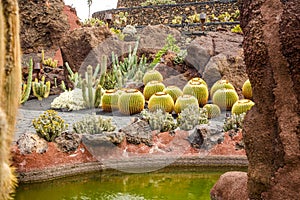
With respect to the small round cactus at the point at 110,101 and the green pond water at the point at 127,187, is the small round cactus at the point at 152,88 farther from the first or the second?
the green pond water at the point at 127,187

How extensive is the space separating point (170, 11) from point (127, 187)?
1620 cm

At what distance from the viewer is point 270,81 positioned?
2.59m

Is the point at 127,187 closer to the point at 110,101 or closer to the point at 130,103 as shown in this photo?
the point at 130,103

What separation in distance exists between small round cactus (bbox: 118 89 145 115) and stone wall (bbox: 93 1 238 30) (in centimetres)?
1193

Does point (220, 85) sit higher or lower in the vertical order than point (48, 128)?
higher

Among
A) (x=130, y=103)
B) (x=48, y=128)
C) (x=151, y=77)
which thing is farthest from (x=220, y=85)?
(x=48, y=128)

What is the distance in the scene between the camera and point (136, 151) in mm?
6422

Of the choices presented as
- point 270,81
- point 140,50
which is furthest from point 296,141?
point 140,50

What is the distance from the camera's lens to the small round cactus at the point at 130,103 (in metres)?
8.76

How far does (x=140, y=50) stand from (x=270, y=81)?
1032 centimetres

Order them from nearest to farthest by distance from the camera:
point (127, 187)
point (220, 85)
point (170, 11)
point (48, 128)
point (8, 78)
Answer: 1. point (8, 78)
2. point (127, 187)
3. point (48, 128)
4. point (220, 85)
5. point (170, 11)

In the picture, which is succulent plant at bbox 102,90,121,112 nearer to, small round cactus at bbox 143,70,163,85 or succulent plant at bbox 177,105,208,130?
small round cactus at bbox 143,70,163,85

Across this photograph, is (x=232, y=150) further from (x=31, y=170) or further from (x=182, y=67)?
(x=182, y=67)

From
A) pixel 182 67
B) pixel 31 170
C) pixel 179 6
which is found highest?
pixel 179 6
